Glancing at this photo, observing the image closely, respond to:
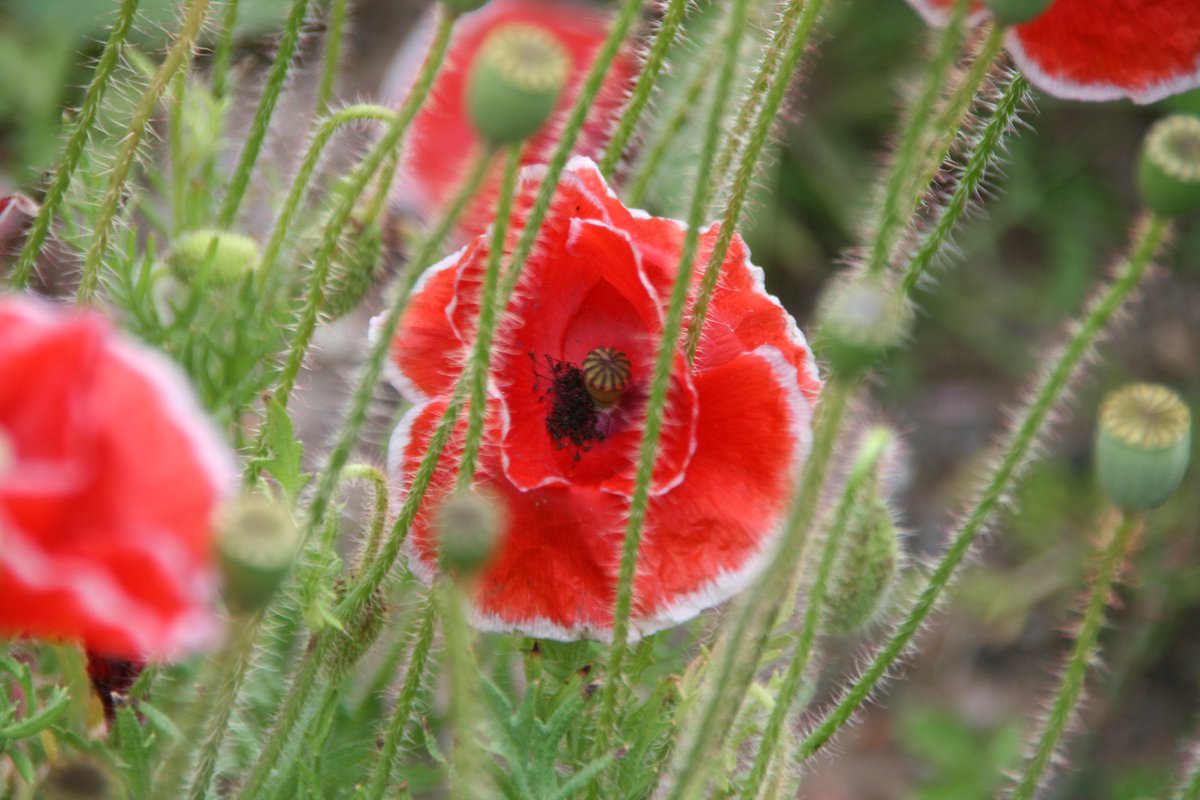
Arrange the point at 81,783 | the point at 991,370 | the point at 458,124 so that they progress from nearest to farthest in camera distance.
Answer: the point at 81,783
the point at 458,124
the point at 991,370

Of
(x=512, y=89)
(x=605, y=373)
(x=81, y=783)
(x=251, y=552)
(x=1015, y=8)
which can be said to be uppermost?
(x=1015, y=8)

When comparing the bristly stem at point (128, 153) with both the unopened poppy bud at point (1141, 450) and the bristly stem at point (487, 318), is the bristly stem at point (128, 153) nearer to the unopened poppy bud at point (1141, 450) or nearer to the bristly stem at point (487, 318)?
the bristly stem at point (487, 318)

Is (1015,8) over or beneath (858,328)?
over

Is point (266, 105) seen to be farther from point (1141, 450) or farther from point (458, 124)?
point (1141, 450)

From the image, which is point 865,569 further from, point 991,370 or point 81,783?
point 991,370

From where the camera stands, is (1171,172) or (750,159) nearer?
(1171,172)

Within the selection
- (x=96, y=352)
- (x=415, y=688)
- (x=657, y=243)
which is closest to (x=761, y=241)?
(x=657, y=243)

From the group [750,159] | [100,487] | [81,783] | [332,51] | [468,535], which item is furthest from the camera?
[332,51]

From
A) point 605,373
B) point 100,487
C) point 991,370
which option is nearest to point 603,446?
point 605,373
